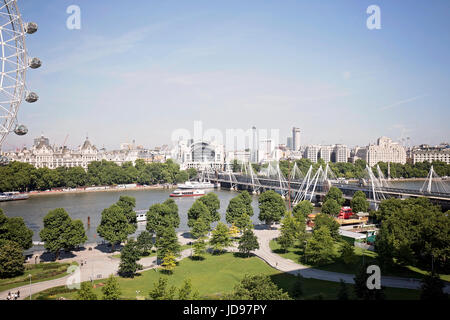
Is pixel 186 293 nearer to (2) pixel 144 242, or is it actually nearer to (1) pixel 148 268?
(1) pixel 148 268

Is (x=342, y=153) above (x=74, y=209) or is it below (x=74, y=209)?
above

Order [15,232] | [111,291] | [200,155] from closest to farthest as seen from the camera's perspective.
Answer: [111,291] < [15,232] < [200,155]

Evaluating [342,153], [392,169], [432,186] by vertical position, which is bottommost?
[432,186]

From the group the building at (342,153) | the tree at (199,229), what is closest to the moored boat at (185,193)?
the tree at (199,229)

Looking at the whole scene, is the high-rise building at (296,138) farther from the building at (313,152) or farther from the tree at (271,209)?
the tree at (271,209)

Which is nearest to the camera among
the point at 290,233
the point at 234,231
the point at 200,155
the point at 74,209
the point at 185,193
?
the point at 290,233

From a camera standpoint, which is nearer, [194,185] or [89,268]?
[89,268]

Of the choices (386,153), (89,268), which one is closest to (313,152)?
(386,153)
